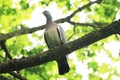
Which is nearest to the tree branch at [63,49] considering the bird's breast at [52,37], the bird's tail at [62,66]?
the bird's tail at [62,66]

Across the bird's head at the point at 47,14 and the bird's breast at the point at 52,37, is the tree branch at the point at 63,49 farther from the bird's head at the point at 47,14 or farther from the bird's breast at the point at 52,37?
the bird's head at the point at 47,14

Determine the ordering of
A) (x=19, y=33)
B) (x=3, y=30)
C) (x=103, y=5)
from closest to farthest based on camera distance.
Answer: (x=19, y=33) < (x=103, y=5) < (x=3, y=30)

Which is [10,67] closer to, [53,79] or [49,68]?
[49,68]

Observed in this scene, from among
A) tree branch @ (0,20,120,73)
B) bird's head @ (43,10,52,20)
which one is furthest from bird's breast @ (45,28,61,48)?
tree branch @ (0,20,120,73)

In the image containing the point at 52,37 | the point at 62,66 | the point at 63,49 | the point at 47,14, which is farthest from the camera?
the point at 47,14

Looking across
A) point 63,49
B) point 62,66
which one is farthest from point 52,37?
point 63,49

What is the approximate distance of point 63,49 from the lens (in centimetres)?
475

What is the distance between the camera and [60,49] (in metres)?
4.76

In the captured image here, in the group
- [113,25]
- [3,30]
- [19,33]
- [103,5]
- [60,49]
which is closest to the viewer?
[113,25]

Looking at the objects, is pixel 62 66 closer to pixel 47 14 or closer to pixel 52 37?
pixel 52 37

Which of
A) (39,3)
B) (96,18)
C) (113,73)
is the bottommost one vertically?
(113,73)

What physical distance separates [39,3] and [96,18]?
1754 mm

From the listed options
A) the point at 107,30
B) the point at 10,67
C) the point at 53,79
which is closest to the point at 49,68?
the point at 53,79

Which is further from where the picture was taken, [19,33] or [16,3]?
[16,3]
